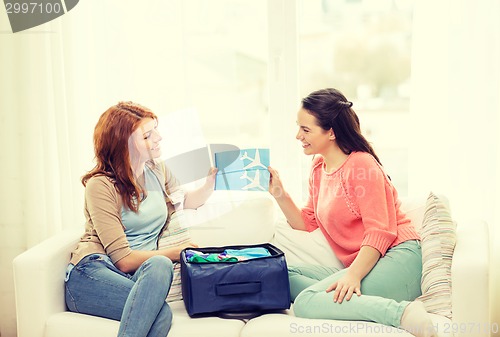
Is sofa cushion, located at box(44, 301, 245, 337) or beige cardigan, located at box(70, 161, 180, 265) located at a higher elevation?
beige cardigan, located at box(70, 161, 180, 265)

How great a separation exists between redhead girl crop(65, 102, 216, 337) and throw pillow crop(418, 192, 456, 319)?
92 cm

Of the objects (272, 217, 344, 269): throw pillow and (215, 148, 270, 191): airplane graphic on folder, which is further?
(215, 148, 270, 191): airplane graphic on folder

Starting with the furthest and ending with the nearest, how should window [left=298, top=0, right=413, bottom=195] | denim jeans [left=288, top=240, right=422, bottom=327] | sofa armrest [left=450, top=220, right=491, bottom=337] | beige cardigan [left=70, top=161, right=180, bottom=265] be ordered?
window [left=298, top=0, right=413, bottom=195] → beige cardigan [left=70, top=161, right=180, bottom=265] → denim jeans [left=288, top=240, right=422, bottom=327] → sofa armrest [left=450, top=220, right=491, bottom=337]

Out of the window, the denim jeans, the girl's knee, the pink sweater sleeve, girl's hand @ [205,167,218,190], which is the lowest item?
the denim jeans

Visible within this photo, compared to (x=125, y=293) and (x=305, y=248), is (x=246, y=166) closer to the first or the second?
(x=305, y=248)

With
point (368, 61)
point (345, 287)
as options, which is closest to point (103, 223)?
point (345, 287)

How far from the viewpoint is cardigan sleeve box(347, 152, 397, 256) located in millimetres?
2533

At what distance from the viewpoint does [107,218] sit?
2.57 metres

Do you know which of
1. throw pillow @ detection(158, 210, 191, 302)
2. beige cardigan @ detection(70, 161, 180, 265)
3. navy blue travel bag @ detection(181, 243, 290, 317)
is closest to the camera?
navy blue travel bag @ detection(181, 243, 290, 317)

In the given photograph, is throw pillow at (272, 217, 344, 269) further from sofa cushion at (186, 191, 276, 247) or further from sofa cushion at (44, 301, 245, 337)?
sofa cushion at (44, 301, 245, 337)

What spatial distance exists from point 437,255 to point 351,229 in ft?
1.17

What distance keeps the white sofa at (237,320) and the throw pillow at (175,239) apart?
40 millimetres

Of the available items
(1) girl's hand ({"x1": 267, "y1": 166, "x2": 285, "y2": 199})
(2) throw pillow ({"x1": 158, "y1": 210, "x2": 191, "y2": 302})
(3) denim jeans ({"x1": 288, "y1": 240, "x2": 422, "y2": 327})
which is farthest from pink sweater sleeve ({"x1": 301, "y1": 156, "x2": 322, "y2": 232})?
(2) throw pillow ({"x1": 158, "y1": 210, "x2": 191, "y2": 302})

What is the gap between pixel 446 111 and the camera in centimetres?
301
